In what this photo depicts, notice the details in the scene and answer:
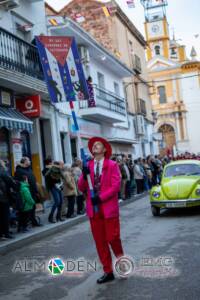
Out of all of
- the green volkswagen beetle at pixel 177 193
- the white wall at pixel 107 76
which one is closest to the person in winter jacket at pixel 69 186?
the green volkswagen beetle at pixel 177 193

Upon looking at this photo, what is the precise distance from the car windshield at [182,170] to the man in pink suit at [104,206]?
7639mm

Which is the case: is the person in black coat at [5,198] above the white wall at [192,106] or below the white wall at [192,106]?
below

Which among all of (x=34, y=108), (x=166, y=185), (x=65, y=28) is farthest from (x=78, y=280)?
(x=65, y=28)

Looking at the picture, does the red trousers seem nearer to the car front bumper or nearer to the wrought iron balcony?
the car front bumper

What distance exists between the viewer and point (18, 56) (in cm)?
1519

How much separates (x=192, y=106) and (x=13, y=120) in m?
53.9

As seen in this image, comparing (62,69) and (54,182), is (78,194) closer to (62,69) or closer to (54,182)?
(54,182)

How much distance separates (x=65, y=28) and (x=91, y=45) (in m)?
2.94

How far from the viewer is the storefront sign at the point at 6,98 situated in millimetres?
14562

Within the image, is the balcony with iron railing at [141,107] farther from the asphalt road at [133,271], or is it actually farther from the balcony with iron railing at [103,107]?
the asphalt road at [133,271]

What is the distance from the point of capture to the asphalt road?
5.56 metres

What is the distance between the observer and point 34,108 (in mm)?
16031

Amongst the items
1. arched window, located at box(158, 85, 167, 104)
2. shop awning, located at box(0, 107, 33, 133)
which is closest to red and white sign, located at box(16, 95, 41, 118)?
shop awning, located at box(0, 107, 33, 133)

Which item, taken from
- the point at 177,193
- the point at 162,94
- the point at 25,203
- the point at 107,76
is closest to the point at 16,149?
the point at 25,203
